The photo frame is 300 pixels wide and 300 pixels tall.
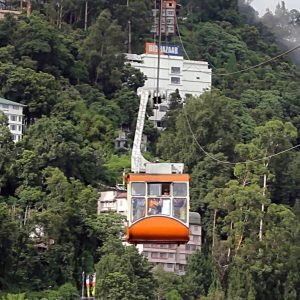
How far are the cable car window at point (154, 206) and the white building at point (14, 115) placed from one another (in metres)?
36.8

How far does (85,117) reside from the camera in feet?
202

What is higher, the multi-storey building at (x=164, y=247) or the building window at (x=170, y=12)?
the building window at (x=170, y=12)

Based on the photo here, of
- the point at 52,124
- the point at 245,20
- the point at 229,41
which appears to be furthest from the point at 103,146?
the point at 245,20

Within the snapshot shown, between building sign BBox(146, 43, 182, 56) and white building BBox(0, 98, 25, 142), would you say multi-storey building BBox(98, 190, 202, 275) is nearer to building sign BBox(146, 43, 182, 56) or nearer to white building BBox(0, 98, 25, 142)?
white building BBox(0, 98, 25, 142)

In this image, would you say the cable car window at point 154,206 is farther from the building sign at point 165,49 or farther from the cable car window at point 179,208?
the building sign at point 165,49

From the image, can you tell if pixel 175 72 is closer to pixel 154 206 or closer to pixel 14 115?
pixel 14 115

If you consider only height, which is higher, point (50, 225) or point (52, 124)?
point (52, 124)

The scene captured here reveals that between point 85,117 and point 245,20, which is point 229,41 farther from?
point 85,117

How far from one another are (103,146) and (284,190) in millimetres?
8521

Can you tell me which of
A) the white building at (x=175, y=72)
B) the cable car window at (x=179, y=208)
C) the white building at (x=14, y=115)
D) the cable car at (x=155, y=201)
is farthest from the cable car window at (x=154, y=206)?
the white building at (x=175, y=72)

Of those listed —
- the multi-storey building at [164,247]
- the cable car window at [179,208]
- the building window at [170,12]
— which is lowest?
the cable car window at [179,208]

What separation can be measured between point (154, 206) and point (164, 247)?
32736 millimetres

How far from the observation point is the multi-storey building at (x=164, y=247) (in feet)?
180

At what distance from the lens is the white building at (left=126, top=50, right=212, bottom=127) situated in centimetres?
7200
